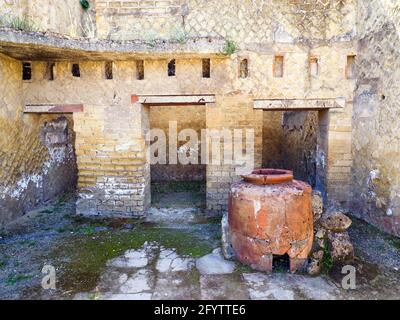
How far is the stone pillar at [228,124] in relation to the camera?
605cm

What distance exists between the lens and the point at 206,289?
3555mm

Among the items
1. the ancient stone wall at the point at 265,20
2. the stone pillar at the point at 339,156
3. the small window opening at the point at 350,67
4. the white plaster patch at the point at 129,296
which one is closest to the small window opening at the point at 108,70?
the ancient stone wall at the point at 265,20

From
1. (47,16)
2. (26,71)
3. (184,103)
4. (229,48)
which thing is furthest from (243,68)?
(26,71)

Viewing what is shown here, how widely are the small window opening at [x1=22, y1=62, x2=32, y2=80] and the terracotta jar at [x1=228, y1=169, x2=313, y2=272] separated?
16.1ft

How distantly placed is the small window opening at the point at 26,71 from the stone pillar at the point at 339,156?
5.98m

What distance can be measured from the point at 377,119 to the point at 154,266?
176 inches

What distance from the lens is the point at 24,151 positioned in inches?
244

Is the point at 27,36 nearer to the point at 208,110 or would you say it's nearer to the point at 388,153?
the point at 208,110

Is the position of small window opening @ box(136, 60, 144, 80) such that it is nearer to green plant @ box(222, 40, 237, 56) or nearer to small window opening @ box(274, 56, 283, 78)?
green plant @ box(222, 40, 237, 56)

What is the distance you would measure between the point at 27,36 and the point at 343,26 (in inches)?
219

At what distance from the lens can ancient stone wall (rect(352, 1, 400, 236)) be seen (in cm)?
501

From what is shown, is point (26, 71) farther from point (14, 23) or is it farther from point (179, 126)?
point (179, 126)

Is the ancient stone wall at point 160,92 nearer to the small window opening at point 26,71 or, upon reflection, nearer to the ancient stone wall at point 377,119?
the small window opening at point 26,71

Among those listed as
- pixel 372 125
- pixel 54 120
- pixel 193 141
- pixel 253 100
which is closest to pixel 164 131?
pixel 193 141
